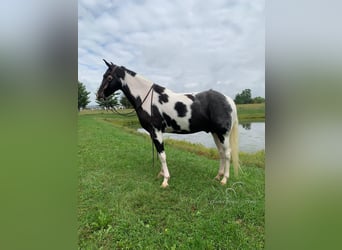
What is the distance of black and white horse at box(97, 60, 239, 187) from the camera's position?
79.7 inches

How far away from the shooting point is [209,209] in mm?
1811

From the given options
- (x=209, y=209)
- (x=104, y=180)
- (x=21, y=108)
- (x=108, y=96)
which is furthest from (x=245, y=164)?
(x=21, y=108)

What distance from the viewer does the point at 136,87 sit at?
2.12 metres

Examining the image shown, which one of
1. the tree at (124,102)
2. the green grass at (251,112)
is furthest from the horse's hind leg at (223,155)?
Answer: the tree at (124,102)

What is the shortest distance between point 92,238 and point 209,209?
103 centimetres

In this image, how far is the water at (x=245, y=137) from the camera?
67.2 inches

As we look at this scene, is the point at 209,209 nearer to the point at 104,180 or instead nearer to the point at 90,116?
the point at 104,180

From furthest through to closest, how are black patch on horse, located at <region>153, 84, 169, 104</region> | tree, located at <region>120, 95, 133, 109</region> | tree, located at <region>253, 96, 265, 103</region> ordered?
1. tree, located at <region>120, 95, 133, 109</region>
2. black patch on horse, located at <region>153, 84, 169, 104</region>
3. tree, located at <region>253, 96, 265, 103</region>

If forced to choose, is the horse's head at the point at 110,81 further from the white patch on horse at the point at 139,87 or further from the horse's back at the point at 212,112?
the horse's back at the point at 212,112

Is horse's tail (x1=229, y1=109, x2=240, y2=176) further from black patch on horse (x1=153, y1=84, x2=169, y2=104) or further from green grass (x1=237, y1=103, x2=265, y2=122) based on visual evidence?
black patch on horse (x1=153, y1=84, x2=169, y2=104)

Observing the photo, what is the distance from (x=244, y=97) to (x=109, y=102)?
1.38 metres

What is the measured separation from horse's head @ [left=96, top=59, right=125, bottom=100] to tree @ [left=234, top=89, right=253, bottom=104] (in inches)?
47.0

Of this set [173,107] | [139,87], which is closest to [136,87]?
[139,87]

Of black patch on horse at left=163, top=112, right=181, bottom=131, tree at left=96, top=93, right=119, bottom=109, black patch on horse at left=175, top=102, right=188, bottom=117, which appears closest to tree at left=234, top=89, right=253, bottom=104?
black patch on horse at left=175, top=102, right=188, bottom=117
